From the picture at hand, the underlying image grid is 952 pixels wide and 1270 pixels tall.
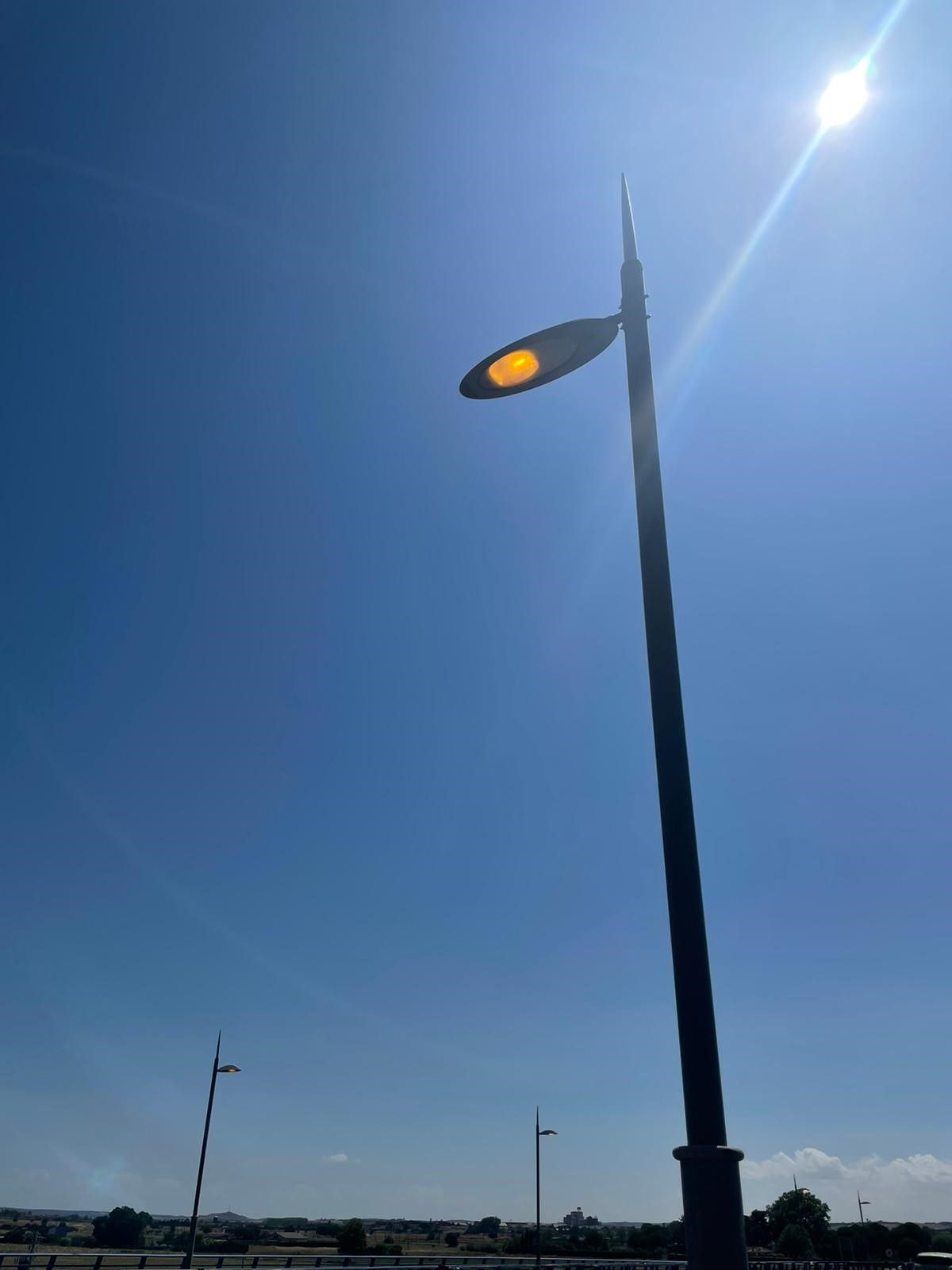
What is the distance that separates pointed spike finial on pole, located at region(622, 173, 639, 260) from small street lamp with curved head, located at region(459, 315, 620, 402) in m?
0.37

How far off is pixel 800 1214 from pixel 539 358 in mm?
144077

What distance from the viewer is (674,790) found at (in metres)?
3.93

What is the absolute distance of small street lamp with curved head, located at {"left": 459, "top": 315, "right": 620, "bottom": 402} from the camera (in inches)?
210

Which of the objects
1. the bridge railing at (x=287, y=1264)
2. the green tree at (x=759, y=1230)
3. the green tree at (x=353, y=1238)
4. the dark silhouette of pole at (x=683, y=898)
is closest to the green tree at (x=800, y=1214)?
the green tree at (x=759, y=1230)

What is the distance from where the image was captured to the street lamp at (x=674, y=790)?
10.9ft

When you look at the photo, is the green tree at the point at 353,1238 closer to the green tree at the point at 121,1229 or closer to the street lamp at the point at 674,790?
the green tree at the point at 121,1229

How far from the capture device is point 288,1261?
1189 inches

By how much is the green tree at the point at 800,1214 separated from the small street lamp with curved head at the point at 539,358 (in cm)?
13821

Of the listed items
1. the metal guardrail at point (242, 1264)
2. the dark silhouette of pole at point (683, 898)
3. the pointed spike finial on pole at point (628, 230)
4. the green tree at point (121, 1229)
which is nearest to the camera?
the dark silhouette of pole at point (683, 898)

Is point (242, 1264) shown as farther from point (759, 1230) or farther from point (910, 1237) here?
point (759, 1230)

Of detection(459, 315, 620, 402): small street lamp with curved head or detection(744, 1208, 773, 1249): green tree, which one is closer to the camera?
detection(459, 315, 620, 402): small street lamp with curved head

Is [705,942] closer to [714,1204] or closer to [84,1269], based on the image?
[714,1204]

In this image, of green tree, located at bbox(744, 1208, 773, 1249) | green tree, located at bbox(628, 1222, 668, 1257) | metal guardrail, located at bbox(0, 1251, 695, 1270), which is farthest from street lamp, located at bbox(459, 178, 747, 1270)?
green tree, located at bbox(744, 1208, 773, 1249)

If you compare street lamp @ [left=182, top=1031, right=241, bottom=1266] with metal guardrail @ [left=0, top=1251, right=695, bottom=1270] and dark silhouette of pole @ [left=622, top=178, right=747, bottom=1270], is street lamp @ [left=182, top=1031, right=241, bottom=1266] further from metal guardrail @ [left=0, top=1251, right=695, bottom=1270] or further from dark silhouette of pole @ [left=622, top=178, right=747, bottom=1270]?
dark silhouette of pole @ [left=622, top=178, right=747, bottom=1270]
